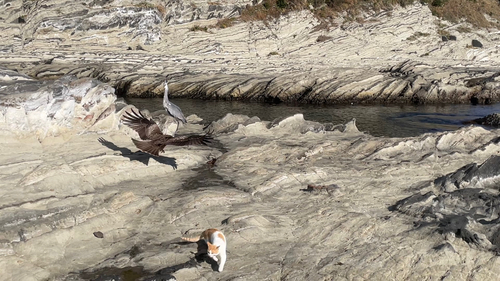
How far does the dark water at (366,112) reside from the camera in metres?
23.2

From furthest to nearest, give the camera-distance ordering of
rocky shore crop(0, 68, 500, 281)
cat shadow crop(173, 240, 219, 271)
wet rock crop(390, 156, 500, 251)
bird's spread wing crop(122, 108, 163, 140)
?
bird's spread wing crop(122, 108, 163, 140) → wet rock crop(390, 156, 500, 251) → cat shadow crop(173, 240, 219, 271) → rocky shore crop(0, 68, 500, 281)

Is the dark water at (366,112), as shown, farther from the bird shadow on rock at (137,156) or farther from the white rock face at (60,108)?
the bird shadow on rock at (137,156)

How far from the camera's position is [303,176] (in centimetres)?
1183

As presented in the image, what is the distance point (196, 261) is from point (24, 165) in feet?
15.2

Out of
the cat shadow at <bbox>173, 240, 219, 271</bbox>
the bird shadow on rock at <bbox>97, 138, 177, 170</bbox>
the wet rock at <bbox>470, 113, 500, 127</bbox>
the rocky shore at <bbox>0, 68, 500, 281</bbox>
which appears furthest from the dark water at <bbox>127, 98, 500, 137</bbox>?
the cat shadow at <bbox>173, 240, 219, 271</bbox>

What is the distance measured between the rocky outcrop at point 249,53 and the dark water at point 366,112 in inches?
57.4

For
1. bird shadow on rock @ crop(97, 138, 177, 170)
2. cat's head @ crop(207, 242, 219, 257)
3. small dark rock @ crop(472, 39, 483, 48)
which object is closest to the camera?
cat's head @ crop(207, 242, 219, 257)

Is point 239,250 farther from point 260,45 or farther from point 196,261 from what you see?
point 260,45

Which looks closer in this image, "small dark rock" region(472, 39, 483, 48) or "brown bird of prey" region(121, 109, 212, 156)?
"brown bird of prey" region(121, 109, 212, 156)

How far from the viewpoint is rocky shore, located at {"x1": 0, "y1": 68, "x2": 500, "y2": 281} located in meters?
8.06

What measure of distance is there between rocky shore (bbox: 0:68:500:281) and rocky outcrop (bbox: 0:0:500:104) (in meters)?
15.9

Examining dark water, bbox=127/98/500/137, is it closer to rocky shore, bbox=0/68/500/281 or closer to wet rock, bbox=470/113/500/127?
wet rock, bbox=470/113/500/127

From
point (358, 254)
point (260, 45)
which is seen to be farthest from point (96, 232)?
point (260, 45)

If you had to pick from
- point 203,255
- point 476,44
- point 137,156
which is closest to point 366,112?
point 137,156
